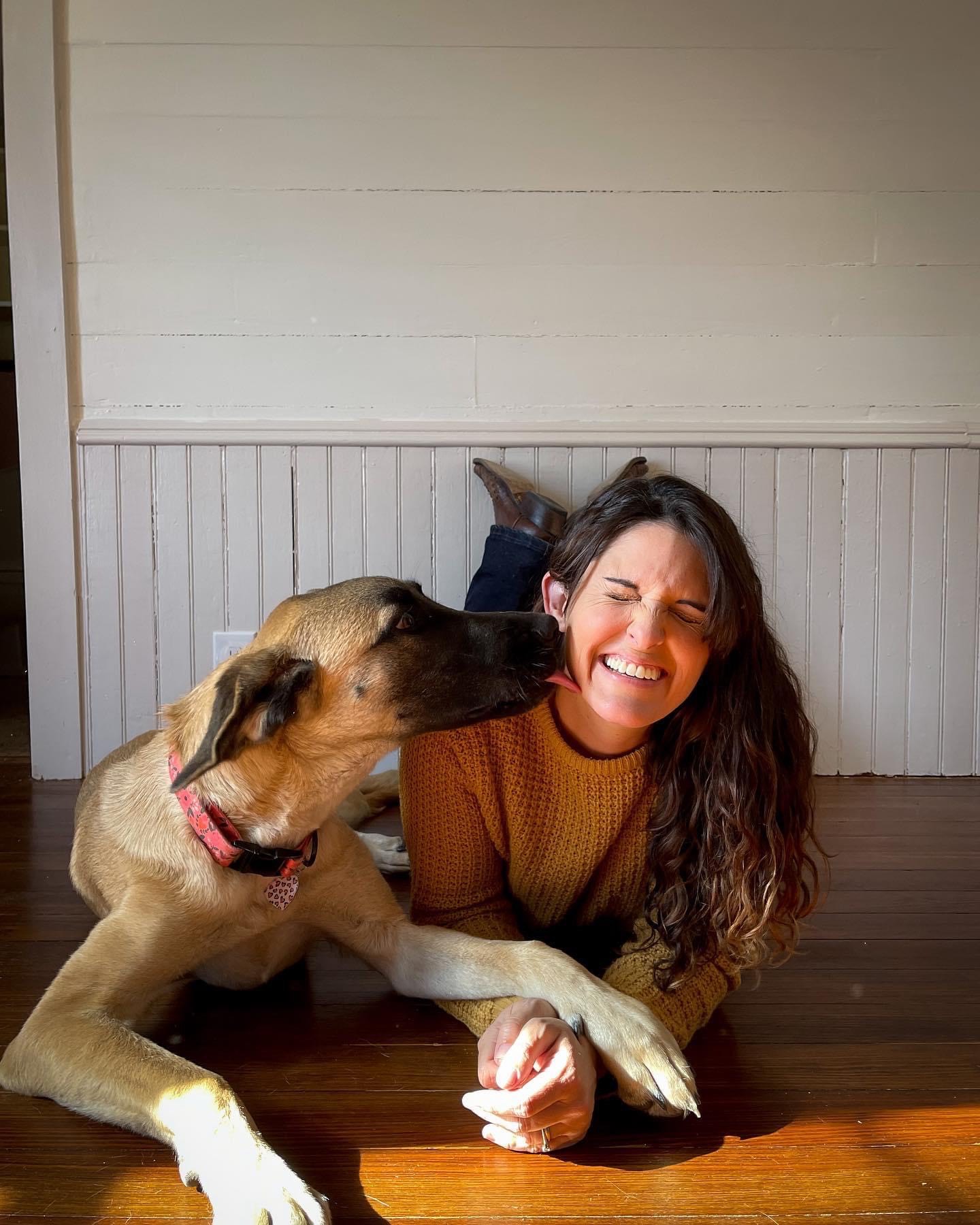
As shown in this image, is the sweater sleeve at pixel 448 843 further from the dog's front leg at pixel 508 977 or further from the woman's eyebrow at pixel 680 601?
the woman's eyebrow at pixel 680 601

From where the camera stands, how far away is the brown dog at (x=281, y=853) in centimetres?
134

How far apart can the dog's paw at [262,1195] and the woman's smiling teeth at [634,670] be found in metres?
0.76

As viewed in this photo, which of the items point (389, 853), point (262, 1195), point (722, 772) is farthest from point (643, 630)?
point (389, 853)

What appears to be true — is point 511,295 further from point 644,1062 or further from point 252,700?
point 644,1062

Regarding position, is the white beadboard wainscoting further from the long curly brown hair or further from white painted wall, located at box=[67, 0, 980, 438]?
the long curly brown hair

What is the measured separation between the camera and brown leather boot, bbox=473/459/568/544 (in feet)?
9.68

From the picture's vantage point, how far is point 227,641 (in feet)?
10.7

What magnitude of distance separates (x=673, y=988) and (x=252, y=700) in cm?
73

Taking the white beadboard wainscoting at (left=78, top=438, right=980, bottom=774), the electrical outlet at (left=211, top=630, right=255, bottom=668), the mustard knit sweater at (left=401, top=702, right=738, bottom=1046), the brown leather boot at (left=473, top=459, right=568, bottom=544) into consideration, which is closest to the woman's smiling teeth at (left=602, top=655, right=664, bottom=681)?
the mustard knit sweater at (left=401, top=702, right=738, bottom=1046)

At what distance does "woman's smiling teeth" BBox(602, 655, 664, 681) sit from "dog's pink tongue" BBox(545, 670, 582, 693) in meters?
0.09

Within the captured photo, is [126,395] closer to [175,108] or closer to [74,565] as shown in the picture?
[74,565]

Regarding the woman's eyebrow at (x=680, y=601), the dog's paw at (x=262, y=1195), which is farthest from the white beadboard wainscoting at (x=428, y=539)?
the dog's paw at (x=262, y=1195)

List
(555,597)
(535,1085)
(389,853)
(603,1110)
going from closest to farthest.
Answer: (535,1085) → (603,1110) → (555,597) → (389,853)

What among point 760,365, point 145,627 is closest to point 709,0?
point 760,365
